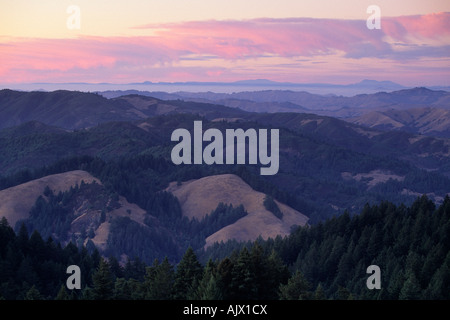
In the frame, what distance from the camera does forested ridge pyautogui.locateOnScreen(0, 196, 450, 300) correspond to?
6359cm

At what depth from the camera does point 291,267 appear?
378 ft

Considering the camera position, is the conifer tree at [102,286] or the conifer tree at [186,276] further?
the conifer tree at [186,276]

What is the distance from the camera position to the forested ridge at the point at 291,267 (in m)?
63.6

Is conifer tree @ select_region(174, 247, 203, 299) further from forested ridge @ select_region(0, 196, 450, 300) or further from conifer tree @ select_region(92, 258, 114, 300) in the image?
conifer tree @ select_region(92, 258, 114, 300)

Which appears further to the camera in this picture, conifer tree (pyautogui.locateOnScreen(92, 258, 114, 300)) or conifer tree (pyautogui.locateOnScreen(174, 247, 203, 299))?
conifer tree (pyautogui.locateOnScreen(174, 247, 203, 299))

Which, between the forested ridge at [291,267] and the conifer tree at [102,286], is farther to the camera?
the conifer tree at [102,286]

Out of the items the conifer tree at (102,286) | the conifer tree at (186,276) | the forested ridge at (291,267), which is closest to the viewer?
the forested ridge at (291,267)

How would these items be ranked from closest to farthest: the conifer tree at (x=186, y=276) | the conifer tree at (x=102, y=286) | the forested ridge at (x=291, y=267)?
the forested ridge at (x=291, y=267)
the conifer tree at (x=102, y=286)
the conifer tree at (x=186, y=276)

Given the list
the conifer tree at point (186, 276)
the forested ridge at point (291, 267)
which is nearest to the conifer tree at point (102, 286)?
the forested ridge at point (291, 267)

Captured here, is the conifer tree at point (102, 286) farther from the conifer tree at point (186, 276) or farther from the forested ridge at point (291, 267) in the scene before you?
the conifer tree at point (186, 276)

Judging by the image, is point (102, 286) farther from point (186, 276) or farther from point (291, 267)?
point (291, 267)

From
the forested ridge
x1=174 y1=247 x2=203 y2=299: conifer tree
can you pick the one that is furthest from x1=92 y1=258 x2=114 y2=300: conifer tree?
x1=174 y1=247 x2=203 y2=299: conifer tree

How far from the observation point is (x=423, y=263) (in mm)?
88125
